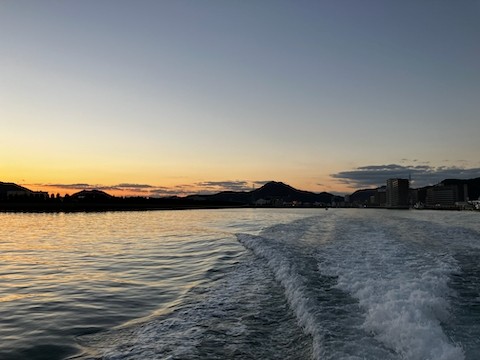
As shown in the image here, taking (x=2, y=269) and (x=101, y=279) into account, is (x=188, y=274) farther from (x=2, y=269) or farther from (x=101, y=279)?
(x=2, y=269)

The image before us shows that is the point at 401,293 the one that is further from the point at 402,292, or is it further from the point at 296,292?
the point at 296,292

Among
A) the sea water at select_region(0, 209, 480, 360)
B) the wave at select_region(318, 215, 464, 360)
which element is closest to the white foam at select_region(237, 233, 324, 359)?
the sea water at select_region(0, 209, 480, 360)

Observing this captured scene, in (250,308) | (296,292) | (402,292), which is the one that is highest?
(402,292)

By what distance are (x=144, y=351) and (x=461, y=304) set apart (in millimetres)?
7508

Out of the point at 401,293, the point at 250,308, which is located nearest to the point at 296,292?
the point at 250,308

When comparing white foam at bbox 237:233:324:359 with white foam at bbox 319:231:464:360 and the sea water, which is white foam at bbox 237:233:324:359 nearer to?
the sea water

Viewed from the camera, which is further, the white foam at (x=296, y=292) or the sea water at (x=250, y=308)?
the white foam at (x=296, y=292)

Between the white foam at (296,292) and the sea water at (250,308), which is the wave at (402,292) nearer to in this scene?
the sea water at (250,308)

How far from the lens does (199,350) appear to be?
6.56m

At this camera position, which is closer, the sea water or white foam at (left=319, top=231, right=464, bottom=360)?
white foam at (left=319, top=231, right=464, bottom=360)

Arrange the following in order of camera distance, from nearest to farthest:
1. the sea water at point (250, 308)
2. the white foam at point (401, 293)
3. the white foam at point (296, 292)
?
the white foam at point (401, 293)
the sea water at point (250, 308)
the white foam at point (296, 292)

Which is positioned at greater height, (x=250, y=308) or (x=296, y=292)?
(x=296, y=292)

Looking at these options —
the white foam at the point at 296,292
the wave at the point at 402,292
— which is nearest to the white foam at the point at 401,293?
the wave at the point at 402,292

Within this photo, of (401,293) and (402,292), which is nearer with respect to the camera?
(401,293)
